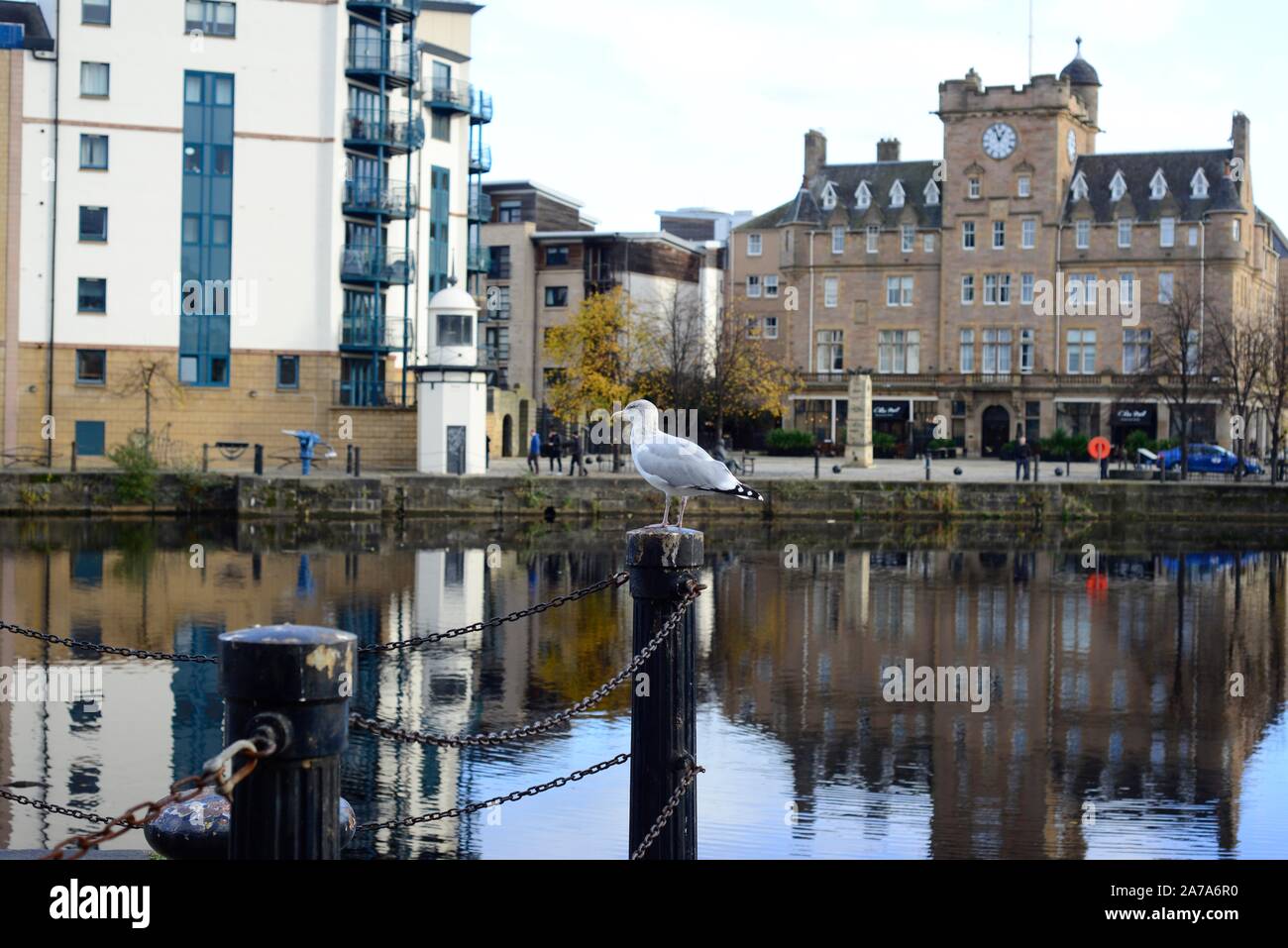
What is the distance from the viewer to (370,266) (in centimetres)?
5572

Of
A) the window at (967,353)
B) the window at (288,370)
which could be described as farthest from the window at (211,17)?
the window at (967,353)

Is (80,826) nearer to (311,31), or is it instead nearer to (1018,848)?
(1018,848)

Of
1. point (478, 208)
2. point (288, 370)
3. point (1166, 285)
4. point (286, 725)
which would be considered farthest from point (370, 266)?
point (286, 725)

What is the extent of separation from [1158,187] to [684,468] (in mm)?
79670

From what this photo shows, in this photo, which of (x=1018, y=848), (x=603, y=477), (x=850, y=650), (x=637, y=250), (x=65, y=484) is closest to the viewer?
(x=1018, y=848)

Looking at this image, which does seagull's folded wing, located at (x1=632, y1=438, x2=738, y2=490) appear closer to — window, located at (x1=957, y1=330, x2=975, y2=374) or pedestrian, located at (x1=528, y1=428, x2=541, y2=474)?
pedestrian, located at (x1=528, y1=428, x2=541, y2=474)

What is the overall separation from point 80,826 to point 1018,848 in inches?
276

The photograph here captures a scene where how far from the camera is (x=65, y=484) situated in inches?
1709

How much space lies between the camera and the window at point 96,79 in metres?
52.5

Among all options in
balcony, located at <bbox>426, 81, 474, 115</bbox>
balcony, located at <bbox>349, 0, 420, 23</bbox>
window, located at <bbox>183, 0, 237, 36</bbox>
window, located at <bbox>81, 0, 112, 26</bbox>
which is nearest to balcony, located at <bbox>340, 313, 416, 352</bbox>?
balcony, located at <bbox>426, 81, 474, 115</bbox>

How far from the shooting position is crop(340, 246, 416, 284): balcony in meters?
55.3

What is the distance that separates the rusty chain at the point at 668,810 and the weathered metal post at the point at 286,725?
8.13 feet

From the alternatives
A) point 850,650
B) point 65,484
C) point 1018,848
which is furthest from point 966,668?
point 65,484

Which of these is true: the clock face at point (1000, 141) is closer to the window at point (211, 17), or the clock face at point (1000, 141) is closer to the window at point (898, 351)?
the window at point (898, 351)
